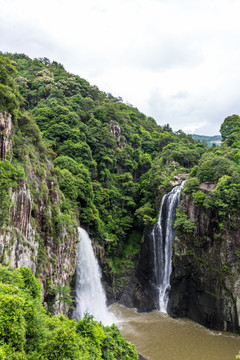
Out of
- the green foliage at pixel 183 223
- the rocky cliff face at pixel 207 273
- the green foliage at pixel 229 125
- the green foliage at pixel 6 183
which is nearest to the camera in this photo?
the green foliage at pixel 6 183

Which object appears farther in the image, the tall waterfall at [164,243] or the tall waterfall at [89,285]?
the tall waterfall at [164,243]

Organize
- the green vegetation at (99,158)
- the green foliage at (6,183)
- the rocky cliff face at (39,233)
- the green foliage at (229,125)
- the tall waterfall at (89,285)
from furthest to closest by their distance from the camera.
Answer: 1. the green foliage at (229,125)
2. the green vegetation at (99,158)
3. the tall waterfall at (89,285)
4. the rocky cliff face at (39,233)
5. the green foliage at (6,183)

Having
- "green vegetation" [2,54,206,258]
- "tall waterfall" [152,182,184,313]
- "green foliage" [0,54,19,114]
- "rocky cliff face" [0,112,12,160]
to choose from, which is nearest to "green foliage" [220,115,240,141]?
"green vegetation" [2,54,206,258]

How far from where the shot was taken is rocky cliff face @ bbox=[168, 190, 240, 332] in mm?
21531

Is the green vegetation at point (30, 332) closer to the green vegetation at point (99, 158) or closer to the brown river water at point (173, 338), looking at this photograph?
the brown river water at point (173, 338)

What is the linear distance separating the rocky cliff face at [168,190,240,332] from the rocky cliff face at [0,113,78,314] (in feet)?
39.1

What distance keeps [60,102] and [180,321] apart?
3492 cm

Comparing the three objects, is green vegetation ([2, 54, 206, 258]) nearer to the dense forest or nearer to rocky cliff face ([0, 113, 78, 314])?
the dense forest

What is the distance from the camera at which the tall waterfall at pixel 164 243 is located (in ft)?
85.6

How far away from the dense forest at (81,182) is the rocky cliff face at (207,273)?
110cm

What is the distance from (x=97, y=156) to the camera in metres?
35.8

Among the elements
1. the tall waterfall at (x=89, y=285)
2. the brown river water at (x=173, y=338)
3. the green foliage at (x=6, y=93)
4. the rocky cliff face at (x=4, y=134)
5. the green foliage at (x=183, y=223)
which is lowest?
the brown river water at (x=173, y=338)

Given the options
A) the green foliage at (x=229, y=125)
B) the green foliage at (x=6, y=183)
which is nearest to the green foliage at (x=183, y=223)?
the green foliage at (x=6, y=183)

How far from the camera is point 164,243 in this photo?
2784 centimetres
